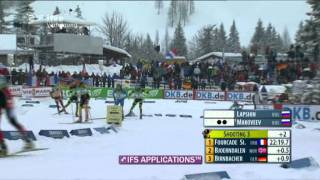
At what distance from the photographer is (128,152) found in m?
15.6

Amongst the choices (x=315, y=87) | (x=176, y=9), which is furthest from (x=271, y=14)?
(x=315, y=87)

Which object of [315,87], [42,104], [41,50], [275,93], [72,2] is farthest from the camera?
[72,2]

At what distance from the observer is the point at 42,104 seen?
3469cm

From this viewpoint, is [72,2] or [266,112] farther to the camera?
[72,2]

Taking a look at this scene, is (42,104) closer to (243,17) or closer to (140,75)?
(140,75)

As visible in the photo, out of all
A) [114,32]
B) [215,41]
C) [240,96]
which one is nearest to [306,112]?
[240,96]

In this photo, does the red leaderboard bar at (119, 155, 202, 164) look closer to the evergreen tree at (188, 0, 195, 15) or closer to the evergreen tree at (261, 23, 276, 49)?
the evergreen tree at (261, 23, 276, 49)

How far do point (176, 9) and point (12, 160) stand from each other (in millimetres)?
182147

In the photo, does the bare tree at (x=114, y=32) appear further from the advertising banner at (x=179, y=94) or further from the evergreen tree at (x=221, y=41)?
the advertising banner at (x=179, y=94)
